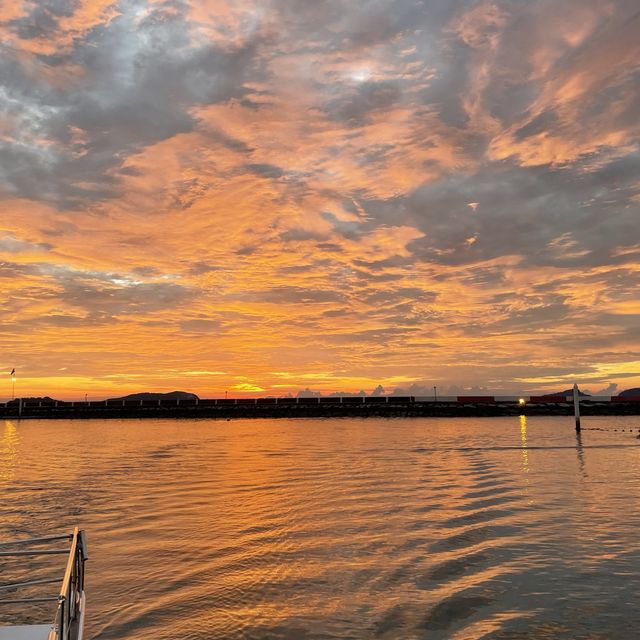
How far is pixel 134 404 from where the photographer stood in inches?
6152

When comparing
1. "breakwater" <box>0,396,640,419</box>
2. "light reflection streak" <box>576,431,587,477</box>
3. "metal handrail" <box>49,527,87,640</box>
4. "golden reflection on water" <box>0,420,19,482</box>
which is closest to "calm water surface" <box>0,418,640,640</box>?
"light reflection streak" <box>576,431,587,477</box>

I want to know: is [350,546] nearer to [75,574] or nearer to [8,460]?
[75,574]

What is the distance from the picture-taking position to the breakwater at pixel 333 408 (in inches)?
5281

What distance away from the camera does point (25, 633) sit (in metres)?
8.18

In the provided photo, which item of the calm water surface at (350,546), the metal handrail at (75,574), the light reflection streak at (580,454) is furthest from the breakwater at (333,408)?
the metal handrail at (75,574)

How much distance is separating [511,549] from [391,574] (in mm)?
4563

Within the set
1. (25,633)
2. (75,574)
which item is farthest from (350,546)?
(25,633)

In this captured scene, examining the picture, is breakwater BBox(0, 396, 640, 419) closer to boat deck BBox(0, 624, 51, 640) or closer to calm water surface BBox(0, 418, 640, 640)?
calm water surface BBox(0, 418, 640, 640)

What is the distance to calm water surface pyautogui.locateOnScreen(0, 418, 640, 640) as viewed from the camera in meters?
12.2

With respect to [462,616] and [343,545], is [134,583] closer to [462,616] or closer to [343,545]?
[343,545]

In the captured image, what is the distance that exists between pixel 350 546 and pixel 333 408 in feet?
398

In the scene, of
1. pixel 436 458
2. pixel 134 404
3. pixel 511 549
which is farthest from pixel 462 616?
pixel 134 404

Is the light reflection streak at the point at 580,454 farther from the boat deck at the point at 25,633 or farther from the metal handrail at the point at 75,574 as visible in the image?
the boat deck at the point at 25,633

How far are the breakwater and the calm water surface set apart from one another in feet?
316
